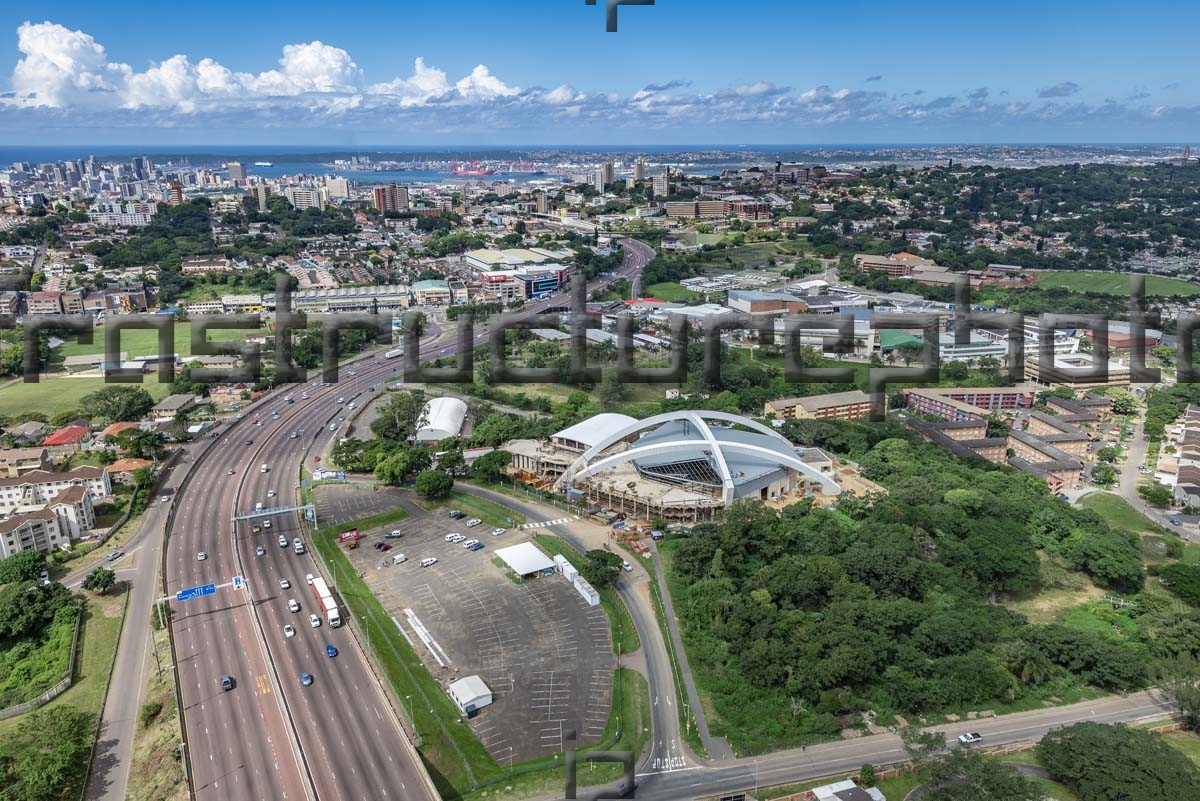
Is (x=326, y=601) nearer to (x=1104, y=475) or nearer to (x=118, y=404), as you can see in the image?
(x=118, y=404)

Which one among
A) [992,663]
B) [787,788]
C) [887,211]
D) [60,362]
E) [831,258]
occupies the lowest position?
[787,788]

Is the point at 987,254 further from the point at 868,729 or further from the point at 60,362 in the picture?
the point at 60,362

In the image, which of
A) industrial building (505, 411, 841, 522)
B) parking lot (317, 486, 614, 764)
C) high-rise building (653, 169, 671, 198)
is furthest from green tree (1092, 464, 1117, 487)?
high-rise building (653, 169, 671, 198)

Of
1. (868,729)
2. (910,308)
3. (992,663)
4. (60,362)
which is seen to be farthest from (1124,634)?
(60,362)

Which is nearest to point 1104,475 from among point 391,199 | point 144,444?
point 144,444

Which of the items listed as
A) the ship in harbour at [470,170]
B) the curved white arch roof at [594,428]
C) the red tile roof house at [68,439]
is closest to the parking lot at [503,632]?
the curved white arch roof at [594,428]

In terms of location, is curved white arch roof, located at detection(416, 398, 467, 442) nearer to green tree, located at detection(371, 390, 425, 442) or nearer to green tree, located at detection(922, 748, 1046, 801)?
green tree, located at detection(371, 390, 425, 442)

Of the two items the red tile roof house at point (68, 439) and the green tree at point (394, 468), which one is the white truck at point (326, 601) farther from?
the red tile roof house at point (68, 439)

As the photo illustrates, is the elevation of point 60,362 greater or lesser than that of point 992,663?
greater
